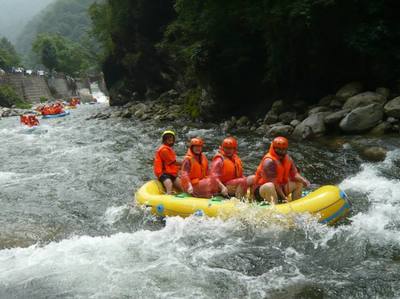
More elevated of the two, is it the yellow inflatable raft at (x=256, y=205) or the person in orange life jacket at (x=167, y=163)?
the person in orange life jacket at (x=167, y=163)

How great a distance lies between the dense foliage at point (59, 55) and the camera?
7525 centimetres

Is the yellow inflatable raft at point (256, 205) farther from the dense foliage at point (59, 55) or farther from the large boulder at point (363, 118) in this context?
the dense foliage at point (59, 55)

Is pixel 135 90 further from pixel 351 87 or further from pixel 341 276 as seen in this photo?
pixel 341 276

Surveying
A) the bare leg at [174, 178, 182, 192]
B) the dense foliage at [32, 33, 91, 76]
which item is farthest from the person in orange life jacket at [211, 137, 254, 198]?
the dense foliage at [32, 33, 91, 76]

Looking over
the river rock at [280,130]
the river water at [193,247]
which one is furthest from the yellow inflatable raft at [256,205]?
the river rock at [280,130]

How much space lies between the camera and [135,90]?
35.6 meters

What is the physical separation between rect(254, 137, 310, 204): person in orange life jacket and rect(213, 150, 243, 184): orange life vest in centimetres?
50

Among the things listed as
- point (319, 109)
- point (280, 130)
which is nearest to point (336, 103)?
point (319, 109)

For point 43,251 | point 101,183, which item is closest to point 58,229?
point 43,251

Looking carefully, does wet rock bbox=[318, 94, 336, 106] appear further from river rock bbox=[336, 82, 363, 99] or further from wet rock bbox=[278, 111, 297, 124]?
wet rock bbox=[278, 111, 297, 124]

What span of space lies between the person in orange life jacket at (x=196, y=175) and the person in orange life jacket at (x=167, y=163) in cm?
56

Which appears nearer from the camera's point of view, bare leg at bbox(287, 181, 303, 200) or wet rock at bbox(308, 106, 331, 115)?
bare leg at bbox(287, 181, 303, 200)

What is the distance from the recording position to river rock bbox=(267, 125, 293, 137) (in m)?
13.1

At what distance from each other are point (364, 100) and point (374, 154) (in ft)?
8.85
